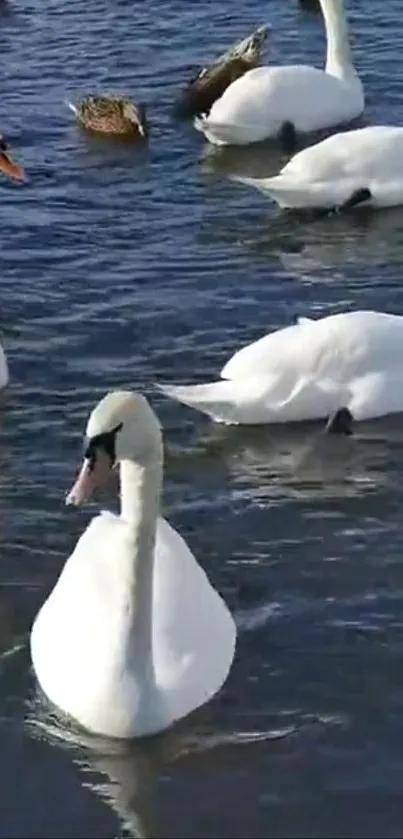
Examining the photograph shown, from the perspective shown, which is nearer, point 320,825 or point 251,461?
point 320,825

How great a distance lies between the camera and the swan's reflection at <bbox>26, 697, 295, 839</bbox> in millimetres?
9227

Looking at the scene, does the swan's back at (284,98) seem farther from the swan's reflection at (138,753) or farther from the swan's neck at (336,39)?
the swan's reflection at (138,753)

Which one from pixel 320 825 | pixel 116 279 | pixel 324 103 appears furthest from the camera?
pixel 324 103

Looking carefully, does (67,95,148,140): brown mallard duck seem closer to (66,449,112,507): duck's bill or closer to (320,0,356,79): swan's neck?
(320,0,356,79): swan's neck

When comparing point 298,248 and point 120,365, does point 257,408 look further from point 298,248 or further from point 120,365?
point 298,248

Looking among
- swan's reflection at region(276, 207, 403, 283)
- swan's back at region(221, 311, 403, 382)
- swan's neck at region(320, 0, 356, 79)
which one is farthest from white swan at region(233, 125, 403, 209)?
swan's back at region(221, 311, 403, 382)

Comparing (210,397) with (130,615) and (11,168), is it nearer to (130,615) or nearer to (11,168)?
(130,615)

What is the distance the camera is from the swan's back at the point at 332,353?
12.8m

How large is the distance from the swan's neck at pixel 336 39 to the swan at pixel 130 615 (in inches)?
380

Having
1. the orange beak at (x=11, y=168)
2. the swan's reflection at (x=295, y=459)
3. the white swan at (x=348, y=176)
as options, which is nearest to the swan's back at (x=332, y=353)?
the swan's reflection at (x=295, y=459)

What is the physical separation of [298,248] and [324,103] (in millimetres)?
3511

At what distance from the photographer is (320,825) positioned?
8922 millimetres

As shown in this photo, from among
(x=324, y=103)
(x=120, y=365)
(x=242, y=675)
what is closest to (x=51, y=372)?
(x=120, y=365)

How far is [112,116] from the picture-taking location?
58.9ft
